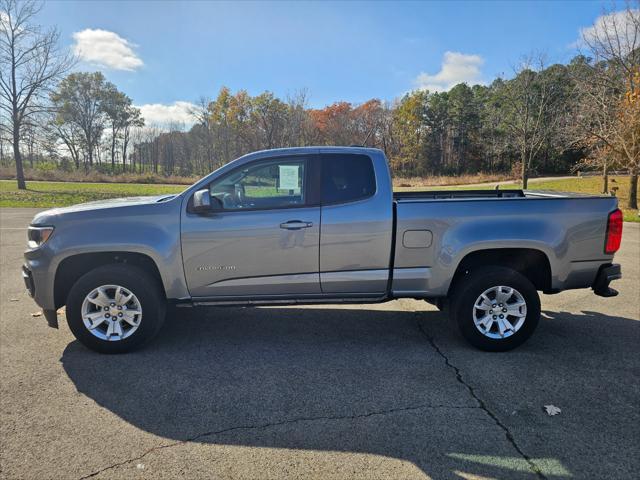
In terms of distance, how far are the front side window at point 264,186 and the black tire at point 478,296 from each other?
1.80 m

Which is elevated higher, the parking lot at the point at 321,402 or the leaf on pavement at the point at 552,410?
the leaf on pavement at the point at 552,410

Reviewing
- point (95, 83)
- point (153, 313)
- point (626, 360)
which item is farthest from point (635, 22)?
point (95, 83)

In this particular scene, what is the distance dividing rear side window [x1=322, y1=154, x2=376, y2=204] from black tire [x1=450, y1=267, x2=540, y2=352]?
1.32 m

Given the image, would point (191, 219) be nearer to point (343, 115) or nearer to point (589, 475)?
point (589, 475)

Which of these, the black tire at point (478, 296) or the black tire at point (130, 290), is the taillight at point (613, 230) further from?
the black tire at point (130, 290)

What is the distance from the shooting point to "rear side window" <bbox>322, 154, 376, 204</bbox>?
3947 mm

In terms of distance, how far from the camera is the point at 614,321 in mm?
4805

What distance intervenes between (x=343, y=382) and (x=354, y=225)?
4.63 feet

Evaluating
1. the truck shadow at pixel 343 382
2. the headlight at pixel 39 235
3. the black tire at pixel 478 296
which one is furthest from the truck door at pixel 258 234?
the black tire at pixel 478 296

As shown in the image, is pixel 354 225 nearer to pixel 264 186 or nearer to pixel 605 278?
pixel 264 186

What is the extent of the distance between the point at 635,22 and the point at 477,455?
1997cm

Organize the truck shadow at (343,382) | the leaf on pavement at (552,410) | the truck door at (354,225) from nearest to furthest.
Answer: the truck shadow at (343,382)
the leaf on pavement at (552,410)
the truck door at (354,225)

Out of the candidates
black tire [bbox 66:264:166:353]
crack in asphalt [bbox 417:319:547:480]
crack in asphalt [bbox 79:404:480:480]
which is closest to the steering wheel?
black tire [bbox 66:264:166:353]

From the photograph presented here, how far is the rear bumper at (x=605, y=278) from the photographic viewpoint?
12.9 ft
